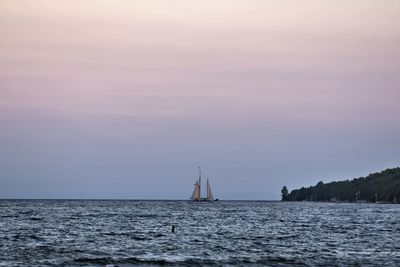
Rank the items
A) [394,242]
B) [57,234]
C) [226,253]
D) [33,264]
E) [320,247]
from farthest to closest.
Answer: [57,234]
[394,242]
[320,247]
[226,253]
[33,264]

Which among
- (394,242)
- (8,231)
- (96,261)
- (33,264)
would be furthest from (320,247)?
(8,231)

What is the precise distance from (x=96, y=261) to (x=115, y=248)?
10.7m

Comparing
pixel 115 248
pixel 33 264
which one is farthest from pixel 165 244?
pixel 33 264

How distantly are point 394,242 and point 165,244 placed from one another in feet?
81.4

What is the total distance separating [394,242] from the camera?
75.2 meters

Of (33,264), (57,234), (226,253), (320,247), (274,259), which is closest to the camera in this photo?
(33,264)

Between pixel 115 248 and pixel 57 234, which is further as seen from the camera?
pixel 57 234

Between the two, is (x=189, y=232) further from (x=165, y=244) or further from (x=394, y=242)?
(x=394, y=242)

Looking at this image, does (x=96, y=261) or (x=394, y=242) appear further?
(x=394, y=242)

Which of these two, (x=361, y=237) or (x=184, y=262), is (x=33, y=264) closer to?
(x=184, y=262)

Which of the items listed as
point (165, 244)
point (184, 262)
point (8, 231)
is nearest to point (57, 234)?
point (8, 231)

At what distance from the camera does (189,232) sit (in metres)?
90.0

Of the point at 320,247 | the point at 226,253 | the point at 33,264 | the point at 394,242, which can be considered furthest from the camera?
the point at 394,242

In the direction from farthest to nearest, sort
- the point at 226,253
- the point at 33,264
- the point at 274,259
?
the point at 226,253
the point at 274,259
the point at 33,264
